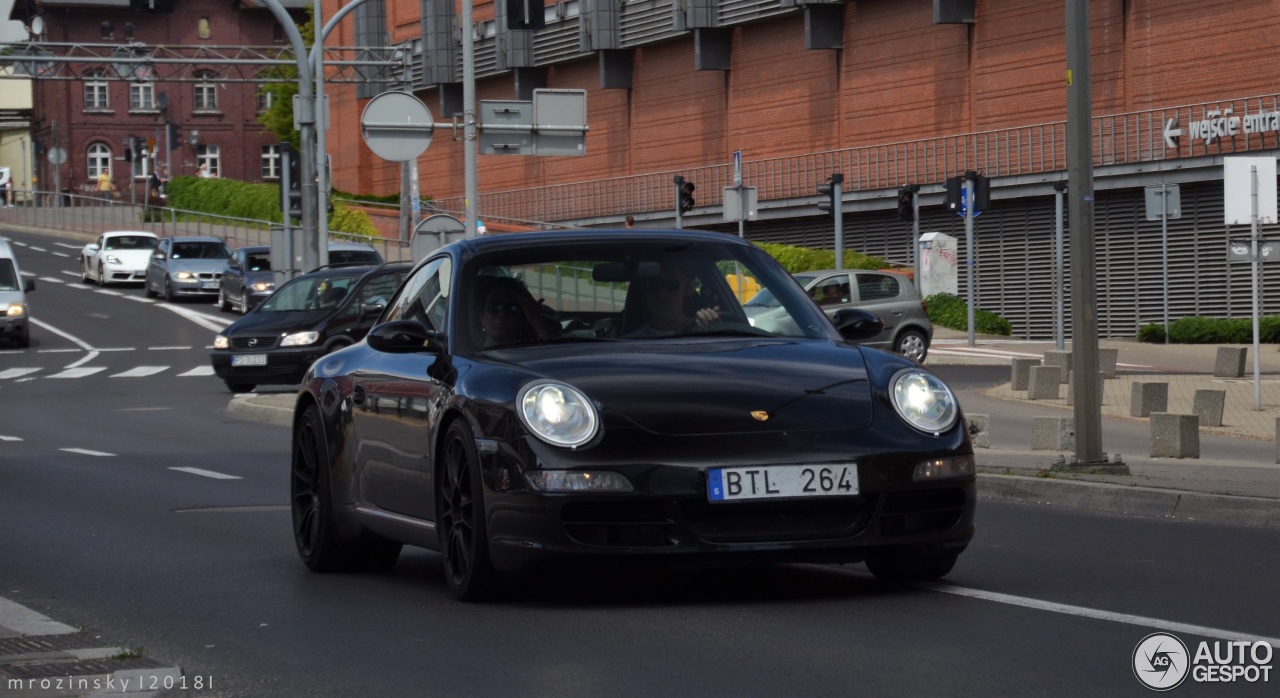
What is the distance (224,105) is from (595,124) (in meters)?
58.4

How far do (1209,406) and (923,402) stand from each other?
1457 centimetres

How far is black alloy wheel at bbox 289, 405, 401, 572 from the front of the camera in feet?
30.7

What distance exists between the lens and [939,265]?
149ft

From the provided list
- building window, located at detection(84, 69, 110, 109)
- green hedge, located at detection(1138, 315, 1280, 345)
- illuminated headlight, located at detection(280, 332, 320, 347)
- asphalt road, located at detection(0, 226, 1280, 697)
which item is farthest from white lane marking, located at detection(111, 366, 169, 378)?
building window, located at detection(84, 69, 110, 109)

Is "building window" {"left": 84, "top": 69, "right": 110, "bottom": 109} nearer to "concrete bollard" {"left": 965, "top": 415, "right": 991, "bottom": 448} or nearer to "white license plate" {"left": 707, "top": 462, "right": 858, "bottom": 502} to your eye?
"concrete bollard" {"left": 965, "top": 415, "right": 991, "bottom": 448}

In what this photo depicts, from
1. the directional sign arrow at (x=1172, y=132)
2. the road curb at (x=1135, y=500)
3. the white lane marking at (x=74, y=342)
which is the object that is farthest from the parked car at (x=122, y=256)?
the road curb at (x=1135, y=500)

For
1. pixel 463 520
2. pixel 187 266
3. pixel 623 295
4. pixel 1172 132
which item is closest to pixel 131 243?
pixel 187 266

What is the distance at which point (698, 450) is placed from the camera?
24.0 feet

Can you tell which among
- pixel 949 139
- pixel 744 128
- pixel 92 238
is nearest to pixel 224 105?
pixel 92 238

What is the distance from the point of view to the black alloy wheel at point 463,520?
7676 millimetres

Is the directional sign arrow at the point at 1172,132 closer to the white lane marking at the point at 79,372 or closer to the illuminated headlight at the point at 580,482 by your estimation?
the white lane marking at the point at 79,372

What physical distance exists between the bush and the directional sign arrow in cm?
569

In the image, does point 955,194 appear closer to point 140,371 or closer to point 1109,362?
point 1109,362

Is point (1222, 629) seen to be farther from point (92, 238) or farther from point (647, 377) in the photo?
point (92, 238)
